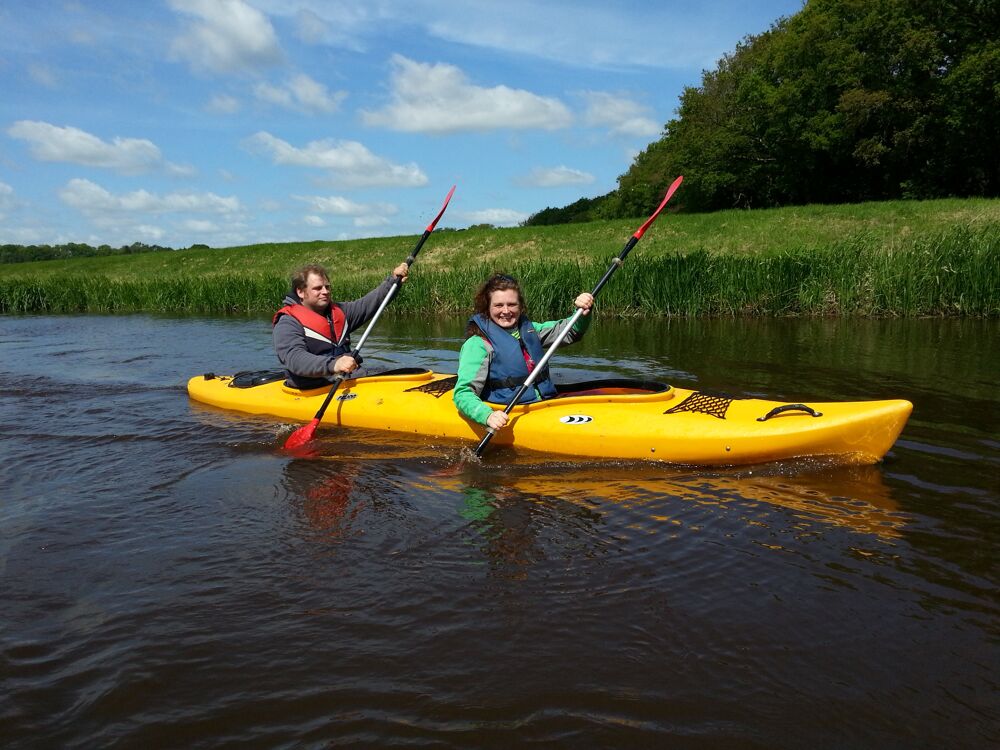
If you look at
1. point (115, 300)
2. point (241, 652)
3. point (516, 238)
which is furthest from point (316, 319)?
point (516, 238)

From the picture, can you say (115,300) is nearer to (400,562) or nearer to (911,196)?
(400,562)

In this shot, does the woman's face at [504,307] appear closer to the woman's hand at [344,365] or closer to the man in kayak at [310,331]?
the woman's hand at [344,365]

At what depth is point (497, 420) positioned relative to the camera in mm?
4656

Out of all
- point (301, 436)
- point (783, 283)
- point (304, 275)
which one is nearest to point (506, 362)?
point (301, 436)

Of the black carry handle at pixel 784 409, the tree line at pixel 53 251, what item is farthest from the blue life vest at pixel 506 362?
the tree line at pixel 53 251

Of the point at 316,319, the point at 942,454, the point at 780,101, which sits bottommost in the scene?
the point at 942,454

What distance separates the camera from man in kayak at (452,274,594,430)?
16.6 ft

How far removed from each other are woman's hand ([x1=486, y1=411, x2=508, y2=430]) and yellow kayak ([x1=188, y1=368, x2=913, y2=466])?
0.36 meters

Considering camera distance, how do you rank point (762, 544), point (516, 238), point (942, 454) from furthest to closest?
1. point (516, 238)
2. point (942, 454)
3. point (762, 544)

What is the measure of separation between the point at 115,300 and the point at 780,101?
2585 centimetres

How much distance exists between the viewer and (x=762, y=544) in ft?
11.1

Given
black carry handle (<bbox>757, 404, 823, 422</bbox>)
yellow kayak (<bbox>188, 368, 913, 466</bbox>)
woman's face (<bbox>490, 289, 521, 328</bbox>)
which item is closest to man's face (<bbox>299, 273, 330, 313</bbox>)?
yellow kayak (<bbox>188, 368, 913, 466</bbox>)

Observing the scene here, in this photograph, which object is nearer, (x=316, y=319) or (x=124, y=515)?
(x=124, y=515)

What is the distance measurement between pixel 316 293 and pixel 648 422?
3023 millimetres
